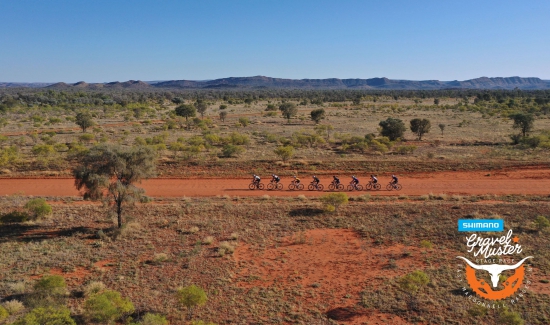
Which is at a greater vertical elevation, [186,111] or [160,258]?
[186,111]

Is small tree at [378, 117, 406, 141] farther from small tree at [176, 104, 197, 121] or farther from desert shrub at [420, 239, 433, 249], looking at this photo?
small tree at [176, 104, 197, 121]

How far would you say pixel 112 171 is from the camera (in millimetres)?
18172

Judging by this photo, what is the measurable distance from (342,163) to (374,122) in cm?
3682

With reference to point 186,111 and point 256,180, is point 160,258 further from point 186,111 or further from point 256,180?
point 186,111

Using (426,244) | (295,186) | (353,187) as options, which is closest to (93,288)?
(426,244)

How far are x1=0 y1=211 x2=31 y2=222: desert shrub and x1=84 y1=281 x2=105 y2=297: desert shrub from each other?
9.02 metres

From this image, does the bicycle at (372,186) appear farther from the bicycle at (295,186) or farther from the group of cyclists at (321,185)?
the bicycle at (295,186)

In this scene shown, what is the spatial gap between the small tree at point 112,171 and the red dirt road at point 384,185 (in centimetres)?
659

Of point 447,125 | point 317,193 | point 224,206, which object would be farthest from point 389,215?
point 447,125

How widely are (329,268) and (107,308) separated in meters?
8.50

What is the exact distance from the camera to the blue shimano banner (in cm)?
1883

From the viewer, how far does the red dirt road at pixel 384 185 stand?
25094mm

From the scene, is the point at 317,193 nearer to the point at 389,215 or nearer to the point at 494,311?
the point at 389,215

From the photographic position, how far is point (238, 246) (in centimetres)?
1748
